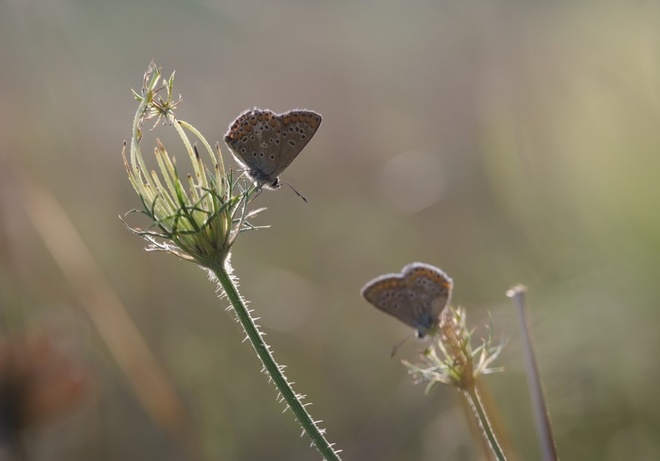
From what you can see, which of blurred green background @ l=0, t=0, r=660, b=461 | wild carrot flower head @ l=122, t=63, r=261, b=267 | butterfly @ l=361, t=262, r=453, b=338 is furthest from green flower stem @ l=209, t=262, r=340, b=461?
blurred green background @ l=0, t=0, r=660, b=461

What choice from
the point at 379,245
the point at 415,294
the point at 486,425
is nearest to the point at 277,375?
the point at 486,425

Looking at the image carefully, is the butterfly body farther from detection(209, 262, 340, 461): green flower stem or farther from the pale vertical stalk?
the pale vertical stalk

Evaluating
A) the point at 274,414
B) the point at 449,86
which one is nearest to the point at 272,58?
the point at 449,86

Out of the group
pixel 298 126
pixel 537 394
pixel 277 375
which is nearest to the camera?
pixel 277 375

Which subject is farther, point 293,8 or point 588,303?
point 293,8

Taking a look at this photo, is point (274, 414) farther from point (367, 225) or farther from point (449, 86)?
point (449, 86)

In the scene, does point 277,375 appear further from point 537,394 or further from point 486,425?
point 537,394

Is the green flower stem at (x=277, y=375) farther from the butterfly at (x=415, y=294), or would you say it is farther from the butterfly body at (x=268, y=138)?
the butterfly body at (x=268, y=138)
